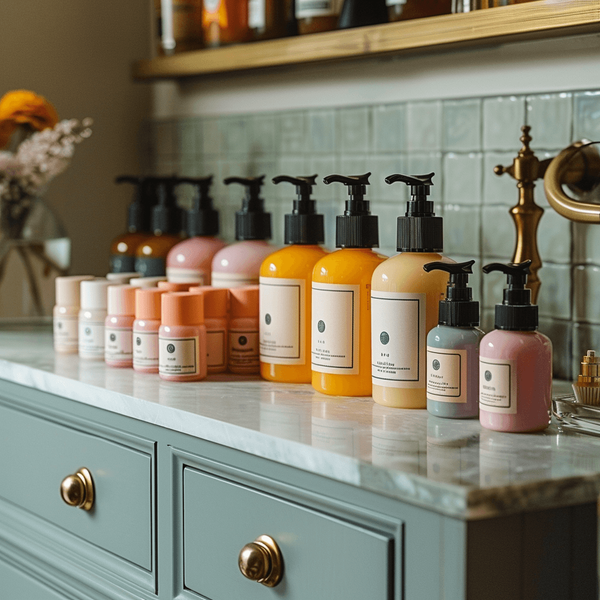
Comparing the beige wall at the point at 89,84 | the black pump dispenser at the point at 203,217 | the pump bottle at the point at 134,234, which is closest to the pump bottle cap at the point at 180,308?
the black pump dispenser at the point at 203,217

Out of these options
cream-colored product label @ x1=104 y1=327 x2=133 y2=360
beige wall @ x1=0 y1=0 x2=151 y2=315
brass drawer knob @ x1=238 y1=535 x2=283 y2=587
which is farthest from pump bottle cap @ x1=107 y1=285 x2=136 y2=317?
beige wall @ x1=0 y1=0 x2=151 y2=315

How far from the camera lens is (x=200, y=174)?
1484 millimetres

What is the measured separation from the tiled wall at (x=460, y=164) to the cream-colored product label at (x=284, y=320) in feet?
0.87

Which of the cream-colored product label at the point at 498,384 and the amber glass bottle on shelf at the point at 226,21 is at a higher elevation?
the amber glass bottle on shelf at the point at 226,21

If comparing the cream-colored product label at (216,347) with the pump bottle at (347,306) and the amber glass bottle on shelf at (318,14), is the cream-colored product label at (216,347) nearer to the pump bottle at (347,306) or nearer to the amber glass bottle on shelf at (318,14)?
the pump bottle at (347,306)

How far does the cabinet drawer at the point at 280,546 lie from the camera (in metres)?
0.65

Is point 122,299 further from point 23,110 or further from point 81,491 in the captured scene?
point 23,110

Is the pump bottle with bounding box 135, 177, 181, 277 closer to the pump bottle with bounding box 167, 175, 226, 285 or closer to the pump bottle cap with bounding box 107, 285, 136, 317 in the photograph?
the pump bottle with bounding box 167, 175, 226, 285

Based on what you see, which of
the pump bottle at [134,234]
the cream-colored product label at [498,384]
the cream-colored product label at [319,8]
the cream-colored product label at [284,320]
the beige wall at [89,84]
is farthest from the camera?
the beige wall at [89,84]

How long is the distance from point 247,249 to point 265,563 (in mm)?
419

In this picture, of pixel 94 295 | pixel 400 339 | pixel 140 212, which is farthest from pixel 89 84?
pixel 400 339

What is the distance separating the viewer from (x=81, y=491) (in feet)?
2.99

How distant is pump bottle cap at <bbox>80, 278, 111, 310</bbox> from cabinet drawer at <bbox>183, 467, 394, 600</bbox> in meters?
0.30

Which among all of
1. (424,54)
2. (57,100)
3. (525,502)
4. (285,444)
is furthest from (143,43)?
(525,502)
